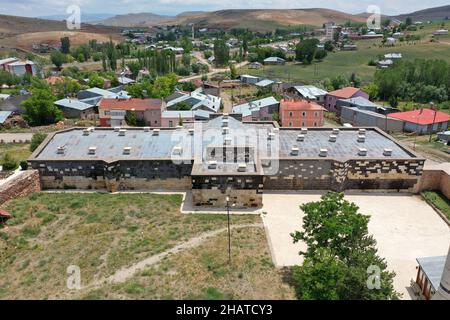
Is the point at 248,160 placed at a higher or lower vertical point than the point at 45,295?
higher

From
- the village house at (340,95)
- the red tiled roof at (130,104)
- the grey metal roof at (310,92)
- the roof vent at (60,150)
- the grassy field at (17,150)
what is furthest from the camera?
the grey metal roof at (310,92)

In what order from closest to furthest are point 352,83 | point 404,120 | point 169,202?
point 169,202
point 404,120
point 352,83

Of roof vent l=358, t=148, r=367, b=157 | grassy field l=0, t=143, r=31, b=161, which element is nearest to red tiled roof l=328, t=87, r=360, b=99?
roof vent l=358, t=148, r=367, b=157

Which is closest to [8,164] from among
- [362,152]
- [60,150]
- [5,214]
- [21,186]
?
[60,150]

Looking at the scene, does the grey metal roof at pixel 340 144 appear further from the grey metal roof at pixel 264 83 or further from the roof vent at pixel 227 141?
the grey metal roof at pixel 264 83

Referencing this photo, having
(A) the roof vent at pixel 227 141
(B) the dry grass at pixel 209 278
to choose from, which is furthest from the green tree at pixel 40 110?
(B) the dry grass at pixel 209 278
